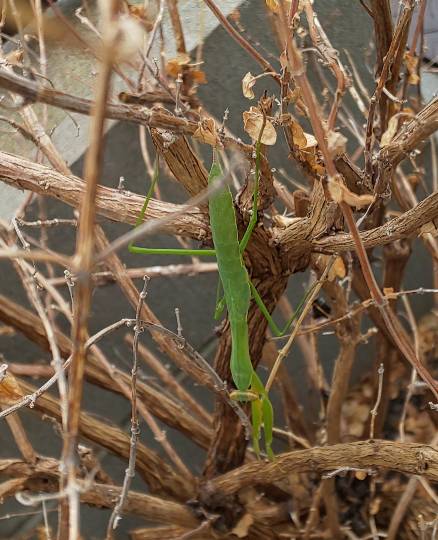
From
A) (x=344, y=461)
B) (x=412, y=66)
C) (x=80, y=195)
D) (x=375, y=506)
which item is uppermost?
(x=412, y=66)

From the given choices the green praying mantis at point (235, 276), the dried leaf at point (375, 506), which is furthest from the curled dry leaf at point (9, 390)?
the dried leaf at point (375, 506)

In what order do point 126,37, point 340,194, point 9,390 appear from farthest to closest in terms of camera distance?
point 9,390
point 340,194
point 126,37

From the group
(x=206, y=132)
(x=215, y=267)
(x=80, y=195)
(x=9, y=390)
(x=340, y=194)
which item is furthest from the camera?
(x=215, y=267)

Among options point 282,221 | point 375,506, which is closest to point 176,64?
point 282,221

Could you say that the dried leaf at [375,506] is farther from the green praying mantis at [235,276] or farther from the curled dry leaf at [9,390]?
the curled dry leaf at [9,390]

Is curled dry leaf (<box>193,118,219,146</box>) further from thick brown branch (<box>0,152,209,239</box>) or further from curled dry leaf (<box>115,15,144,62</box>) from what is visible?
curled dry leaf (<box>115,15,144,62</box>)

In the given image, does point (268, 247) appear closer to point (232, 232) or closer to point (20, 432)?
point (232, 232)

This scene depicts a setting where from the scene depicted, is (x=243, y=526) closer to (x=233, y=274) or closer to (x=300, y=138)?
(x=233, y=274)

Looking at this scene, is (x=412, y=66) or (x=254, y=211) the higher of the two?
(x=412, y=66)
